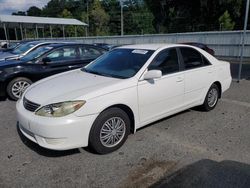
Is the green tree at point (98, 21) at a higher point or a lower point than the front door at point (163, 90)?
higher

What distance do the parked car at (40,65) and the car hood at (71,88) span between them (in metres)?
2.58

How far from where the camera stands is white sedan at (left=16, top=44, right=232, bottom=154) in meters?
3.07

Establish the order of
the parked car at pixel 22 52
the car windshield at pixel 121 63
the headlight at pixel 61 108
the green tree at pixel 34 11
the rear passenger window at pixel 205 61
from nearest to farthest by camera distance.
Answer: the headlight at pixel 61 108 → the car windshield at pixel 121 63 → the rear passenger window at pixel 205 61 → the parked car at pixel 22 52 → the green tree at pixel 34 11

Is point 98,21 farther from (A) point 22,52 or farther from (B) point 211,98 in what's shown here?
(B) point 211,98

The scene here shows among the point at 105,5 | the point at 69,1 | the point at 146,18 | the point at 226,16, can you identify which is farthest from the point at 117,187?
the point at 69,1

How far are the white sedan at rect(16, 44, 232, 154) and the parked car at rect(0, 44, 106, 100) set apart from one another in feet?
8.27

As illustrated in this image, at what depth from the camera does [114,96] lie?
3.34 m

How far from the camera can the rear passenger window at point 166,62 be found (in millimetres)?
4012

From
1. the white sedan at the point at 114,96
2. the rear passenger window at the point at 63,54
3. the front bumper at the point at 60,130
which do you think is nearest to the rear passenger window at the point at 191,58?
the white sedan at the point at 114,96

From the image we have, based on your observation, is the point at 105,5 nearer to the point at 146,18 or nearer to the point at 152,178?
the point at 146,18

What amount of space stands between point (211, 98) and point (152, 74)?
2.24 m

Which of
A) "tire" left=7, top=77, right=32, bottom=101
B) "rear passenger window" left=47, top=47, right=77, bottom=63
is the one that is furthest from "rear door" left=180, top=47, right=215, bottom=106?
"tire" left=7, top=77, right=32, bottom=101

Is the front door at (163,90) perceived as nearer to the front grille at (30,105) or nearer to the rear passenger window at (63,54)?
the front grille at (30,105)

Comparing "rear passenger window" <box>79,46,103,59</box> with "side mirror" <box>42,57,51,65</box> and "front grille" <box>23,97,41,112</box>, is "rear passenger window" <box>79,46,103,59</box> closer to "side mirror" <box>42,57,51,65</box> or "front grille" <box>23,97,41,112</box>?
"side mirror" <box>42,57,51,65</box>
